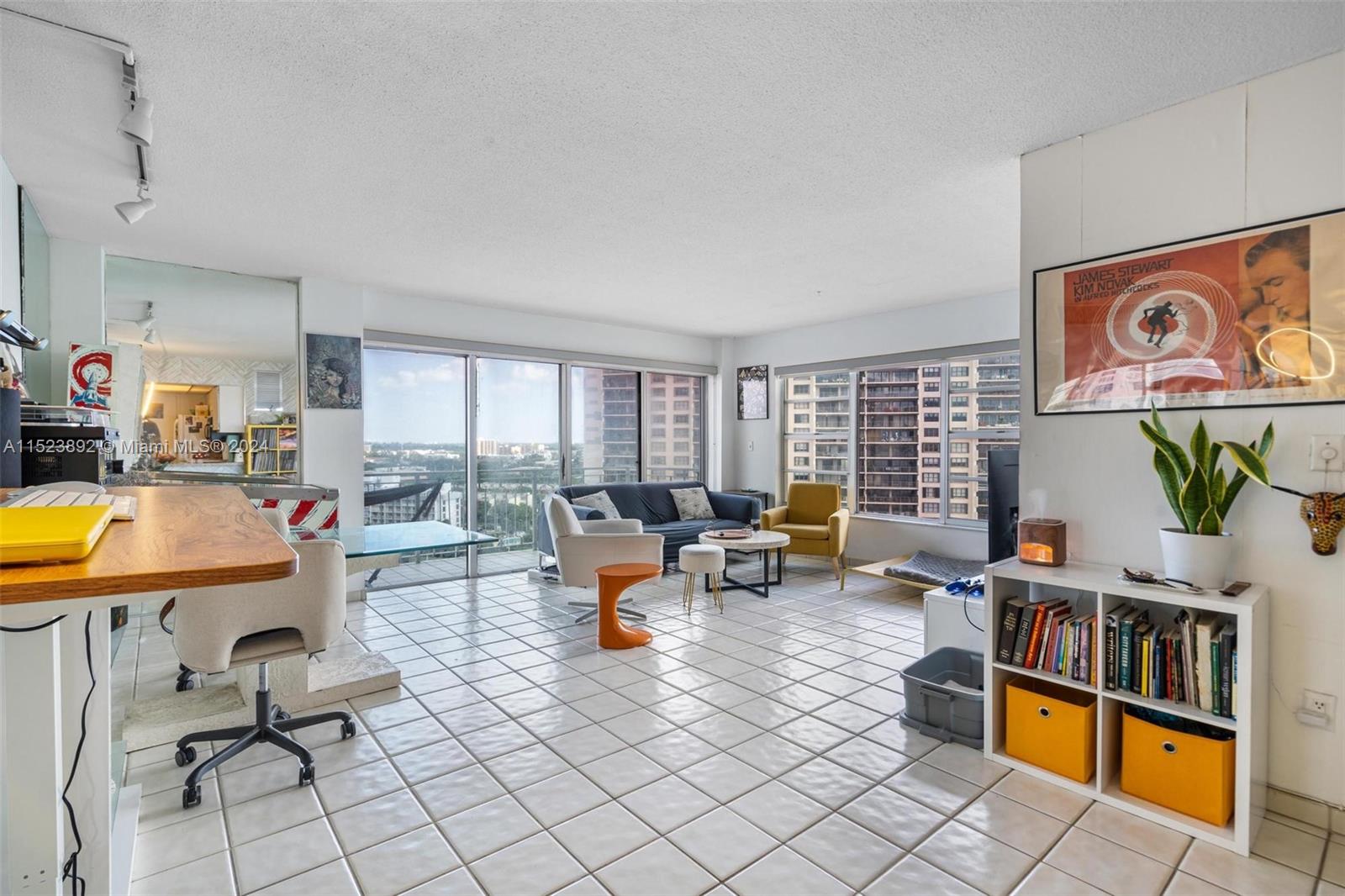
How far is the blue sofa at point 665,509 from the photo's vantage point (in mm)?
6223

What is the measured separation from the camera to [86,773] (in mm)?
1661

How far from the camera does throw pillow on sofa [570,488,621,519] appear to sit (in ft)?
20.1

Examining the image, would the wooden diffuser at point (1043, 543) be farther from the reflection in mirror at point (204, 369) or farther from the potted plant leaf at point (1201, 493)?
the reflection in mirror at point (204, 369)

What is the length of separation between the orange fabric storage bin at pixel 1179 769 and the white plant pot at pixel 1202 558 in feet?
1.68

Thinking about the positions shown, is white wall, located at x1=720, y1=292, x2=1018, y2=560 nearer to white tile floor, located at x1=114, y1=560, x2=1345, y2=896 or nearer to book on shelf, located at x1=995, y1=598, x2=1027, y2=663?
white tile floor, located at x1=114, y1=560, x2=1345, y2=896

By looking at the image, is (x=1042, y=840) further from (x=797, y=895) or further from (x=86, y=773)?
(x=86, y=773)

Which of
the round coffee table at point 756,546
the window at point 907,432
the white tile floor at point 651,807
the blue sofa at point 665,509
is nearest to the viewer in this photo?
the white tile floor at point 651,807

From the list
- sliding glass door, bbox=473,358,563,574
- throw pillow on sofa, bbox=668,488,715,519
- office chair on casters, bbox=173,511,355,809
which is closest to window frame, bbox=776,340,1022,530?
throw pillow on sofa, bbox=668,488,715,519

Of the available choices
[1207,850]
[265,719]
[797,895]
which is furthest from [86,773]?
[1207,850]

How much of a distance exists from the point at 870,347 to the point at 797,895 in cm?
555

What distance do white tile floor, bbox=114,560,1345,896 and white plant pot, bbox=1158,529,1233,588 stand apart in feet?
2.73

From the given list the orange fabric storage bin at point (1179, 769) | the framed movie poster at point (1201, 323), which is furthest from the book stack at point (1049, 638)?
the framed movie poster at point (1201, 323)

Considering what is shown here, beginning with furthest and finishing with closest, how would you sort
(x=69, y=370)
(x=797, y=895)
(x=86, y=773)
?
(x=69, y=370), (x=797, y=895), (x=86, y=773)

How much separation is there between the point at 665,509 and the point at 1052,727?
4705mm
